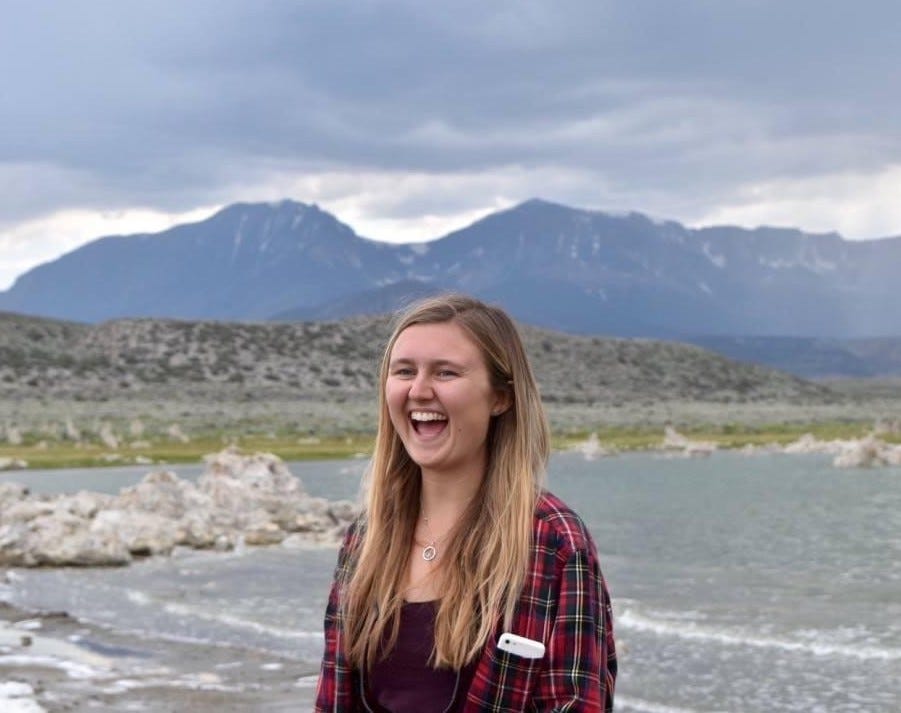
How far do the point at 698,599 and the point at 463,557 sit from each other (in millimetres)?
15424

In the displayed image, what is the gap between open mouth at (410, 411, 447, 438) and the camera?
13.3ft

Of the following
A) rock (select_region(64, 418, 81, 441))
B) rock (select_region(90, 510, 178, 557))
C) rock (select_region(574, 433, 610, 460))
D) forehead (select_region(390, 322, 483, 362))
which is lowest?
rock (select_region(64, 418, 81, 441))

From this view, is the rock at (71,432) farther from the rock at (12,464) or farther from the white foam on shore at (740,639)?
the white foam on shore at (740,639)

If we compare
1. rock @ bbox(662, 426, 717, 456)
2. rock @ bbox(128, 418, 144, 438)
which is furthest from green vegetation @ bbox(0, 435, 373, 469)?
rock @ bbox(662, 426, 717, 456)

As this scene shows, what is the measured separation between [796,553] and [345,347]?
91.6 metres

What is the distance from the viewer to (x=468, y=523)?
13.1 ft

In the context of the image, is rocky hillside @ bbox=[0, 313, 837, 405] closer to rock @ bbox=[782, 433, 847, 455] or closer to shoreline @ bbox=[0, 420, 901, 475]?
shoreline @ bbox=[0, 420, 901, 475]

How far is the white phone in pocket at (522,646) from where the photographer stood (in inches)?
145

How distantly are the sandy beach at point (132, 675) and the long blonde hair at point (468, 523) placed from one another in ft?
24.7

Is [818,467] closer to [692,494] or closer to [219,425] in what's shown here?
[692,494]

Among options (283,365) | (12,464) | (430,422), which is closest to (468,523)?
(430,422)

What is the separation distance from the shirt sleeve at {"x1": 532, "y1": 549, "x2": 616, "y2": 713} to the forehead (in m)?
0.70

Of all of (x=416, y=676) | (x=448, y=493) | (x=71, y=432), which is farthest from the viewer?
(x=71, y=432)

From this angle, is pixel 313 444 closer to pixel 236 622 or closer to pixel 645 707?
pixel 236 622
